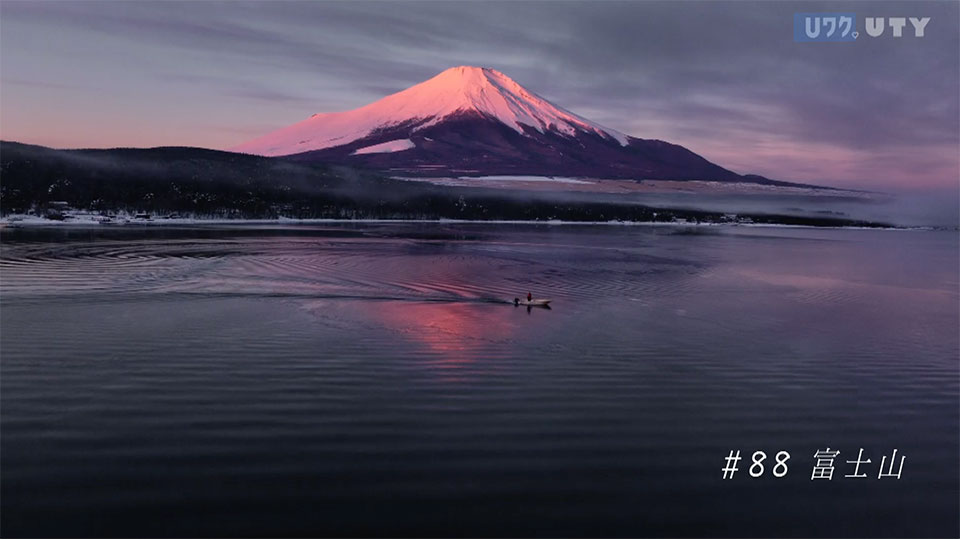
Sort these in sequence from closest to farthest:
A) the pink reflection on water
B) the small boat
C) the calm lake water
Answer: the calm lake water → the pink reflection on water → the small boat

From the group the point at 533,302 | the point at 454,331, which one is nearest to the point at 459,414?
the point at 454,331

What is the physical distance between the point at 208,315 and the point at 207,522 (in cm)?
1919

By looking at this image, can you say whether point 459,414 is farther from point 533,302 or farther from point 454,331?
point 533,302

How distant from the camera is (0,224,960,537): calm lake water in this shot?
10578 millimetres

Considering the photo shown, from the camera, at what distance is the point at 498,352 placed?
21891 mm

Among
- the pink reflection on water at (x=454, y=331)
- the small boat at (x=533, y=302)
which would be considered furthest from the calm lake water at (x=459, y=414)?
the small boat at (x=533, y=302)

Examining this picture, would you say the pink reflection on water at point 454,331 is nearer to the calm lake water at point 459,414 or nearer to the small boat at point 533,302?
the calm lake water at point 459,414

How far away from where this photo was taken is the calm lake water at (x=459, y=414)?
34.7 feet

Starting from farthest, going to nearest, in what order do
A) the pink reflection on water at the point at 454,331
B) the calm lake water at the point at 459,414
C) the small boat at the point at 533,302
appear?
the small boat at the point at 533,302
the pink reflection on water at the point at 454,331
the calm lake water at the point at 459,414

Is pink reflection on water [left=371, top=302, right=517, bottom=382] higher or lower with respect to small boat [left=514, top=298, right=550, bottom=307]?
lower

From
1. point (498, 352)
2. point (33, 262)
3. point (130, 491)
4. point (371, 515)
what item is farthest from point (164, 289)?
point (371, 515)

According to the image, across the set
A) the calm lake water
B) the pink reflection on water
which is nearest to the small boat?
the pink reflection on water

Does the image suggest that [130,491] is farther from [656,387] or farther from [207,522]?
[656,387]

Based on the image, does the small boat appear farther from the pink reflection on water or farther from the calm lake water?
the calm lake water
